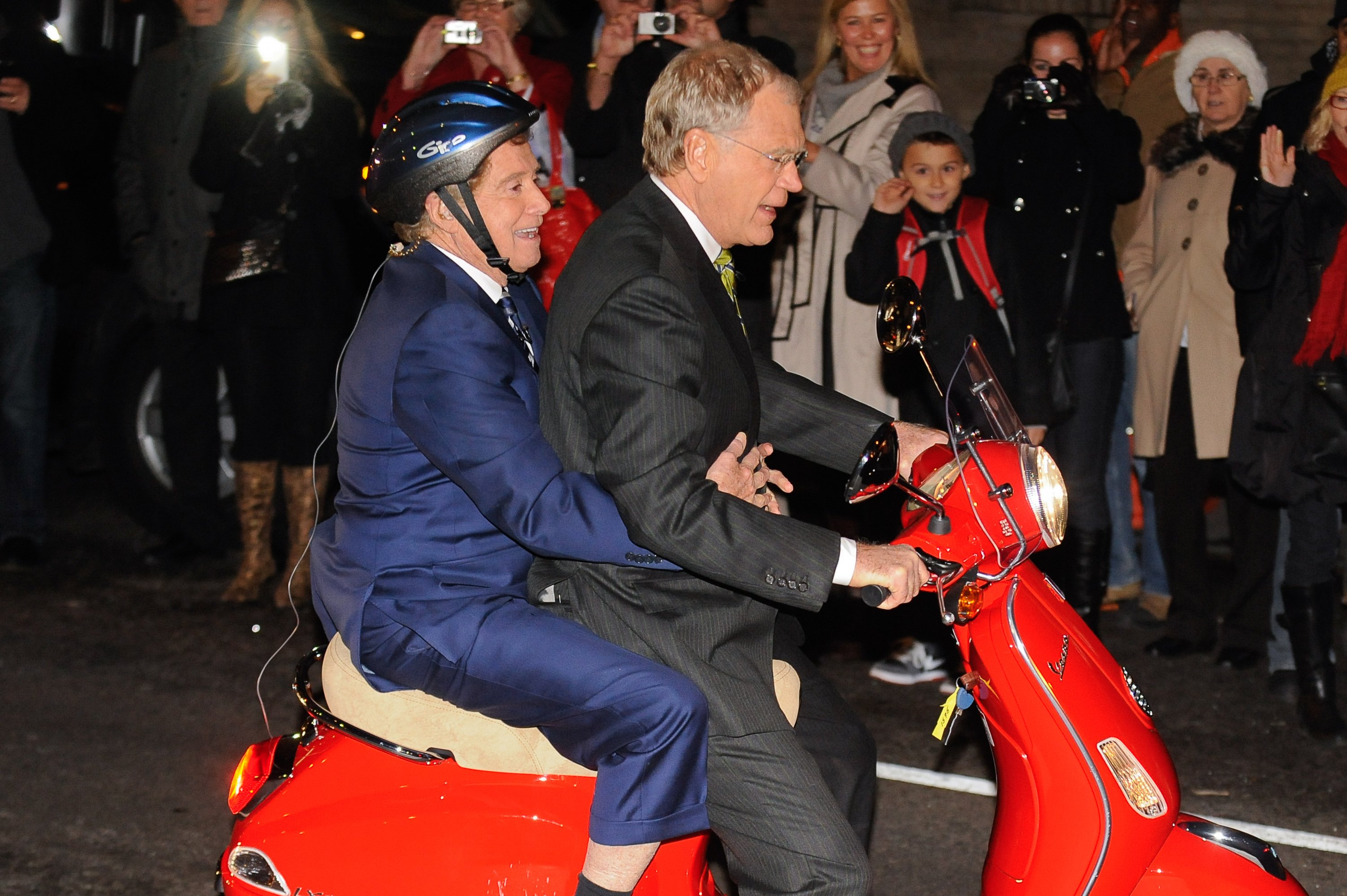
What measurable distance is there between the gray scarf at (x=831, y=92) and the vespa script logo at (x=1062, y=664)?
3.12 meters

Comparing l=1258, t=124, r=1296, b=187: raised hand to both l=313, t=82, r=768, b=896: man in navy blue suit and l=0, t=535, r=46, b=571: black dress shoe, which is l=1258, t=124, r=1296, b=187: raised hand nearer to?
l=313, t=82, r=768, b=896: man in navy blue suit

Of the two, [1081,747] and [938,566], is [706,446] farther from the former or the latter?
[1081,747]

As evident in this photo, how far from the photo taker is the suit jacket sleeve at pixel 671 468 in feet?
7.61

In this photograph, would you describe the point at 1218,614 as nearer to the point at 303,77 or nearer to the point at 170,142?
the point at 303,77

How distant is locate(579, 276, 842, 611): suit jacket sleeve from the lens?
2.32 metres

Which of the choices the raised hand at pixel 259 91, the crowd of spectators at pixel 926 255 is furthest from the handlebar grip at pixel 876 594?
the raised hand at pixel 259 91

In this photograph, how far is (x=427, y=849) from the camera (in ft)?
8.27

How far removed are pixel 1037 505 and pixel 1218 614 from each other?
349 centimetres

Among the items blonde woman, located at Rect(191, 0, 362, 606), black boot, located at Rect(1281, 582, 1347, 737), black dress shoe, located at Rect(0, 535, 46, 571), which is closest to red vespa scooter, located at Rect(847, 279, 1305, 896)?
black boot, located at Rect(1281, 582, 1347, 737)

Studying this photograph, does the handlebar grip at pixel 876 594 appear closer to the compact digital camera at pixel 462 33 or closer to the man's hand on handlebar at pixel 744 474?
the man's hand on handlebar at pixel 744 474

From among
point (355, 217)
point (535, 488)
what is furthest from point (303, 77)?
point (535, 488)

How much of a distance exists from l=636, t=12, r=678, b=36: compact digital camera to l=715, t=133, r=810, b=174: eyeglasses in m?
2.59

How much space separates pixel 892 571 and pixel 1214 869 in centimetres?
80

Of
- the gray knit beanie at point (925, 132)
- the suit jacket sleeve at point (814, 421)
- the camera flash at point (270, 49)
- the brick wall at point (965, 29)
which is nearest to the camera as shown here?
the suit jacket sleeve at point (814, 421)
